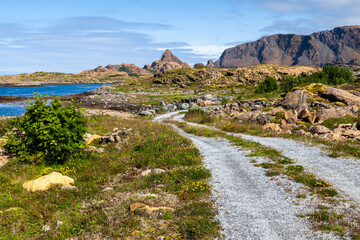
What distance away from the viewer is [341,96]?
36.7m

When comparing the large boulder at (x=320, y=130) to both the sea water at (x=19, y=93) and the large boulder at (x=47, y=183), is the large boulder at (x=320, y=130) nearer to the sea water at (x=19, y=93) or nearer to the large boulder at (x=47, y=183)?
the large boulder at (x=47, y=183)

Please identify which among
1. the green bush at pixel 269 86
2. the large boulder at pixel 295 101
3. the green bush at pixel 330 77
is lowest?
the large boulder at pixel 295 101

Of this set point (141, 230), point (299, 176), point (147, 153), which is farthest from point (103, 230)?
point (299, 176)

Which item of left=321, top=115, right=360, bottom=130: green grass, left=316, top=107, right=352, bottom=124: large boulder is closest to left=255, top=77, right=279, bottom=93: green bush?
left=316, top=107, right=352, bottom=124: large boulder

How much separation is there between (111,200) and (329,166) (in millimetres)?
12237

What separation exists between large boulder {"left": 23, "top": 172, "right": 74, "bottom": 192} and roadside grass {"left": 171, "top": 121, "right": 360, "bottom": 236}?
10639 mm

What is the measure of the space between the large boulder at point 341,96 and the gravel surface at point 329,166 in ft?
80.9

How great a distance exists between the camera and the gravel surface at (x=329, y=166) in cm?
1011

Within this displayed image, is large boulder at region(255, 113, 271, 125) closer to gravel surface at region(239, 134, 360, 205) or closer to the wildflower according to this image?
gravel surface at region(239, 134, 360, 205)

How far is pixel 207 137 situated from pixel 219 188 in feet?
46.6

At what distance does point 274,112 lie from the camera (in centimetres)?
3688

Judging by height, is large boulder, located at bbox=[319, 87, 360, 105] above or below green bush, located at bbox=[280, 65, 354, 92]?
below

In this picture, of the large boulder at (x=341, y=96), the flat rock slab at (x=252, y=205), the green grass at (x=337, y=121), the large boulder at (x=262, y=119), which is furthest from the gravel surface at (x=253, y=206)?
the large boulder at (x=341, y=96)

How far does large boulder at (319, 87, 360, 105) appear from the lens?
3541 cm
